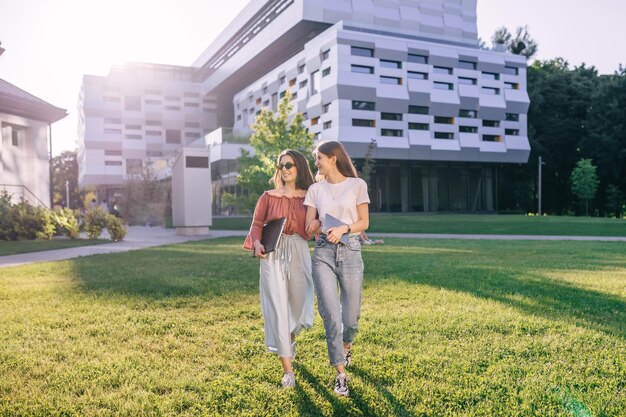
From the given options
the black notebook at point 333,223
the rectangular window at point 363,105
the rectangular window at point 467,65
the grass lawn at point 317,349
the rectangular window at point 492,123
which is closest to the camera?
the grass lawn at point 317,349

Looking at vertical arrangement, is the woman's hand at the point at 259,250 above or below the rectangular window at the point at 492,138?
below

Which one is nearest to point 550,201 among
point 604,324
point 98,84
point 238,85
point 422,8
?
point 422,8

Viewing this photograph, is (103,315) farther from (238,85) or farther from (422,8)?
(238,85)

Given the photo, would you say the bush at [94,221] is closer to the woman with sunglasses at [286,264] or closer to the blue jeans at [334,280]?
the woman with sunglasses at [286,264]

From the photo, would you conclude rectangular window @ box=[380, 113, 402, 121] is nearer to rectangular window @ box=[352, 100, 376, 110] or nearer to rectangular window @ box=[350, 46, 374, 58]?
rectangular window @ box=[352, 100, 376, 110]

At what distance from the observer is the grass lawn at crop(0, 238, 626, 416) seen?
378 centimetres

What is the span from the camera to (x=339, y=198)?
4.27m

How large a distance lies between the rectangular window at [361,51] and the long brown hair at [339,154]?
35923 millimetres

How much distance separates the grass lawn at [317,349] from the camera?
378 cm

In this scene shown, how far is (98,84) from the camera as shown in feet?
236

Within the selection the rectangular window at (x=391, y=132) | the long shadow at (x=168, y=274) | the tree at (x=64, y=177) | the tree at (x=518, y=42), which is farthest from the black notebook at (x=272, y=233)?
the tree at (x=64, y=177)

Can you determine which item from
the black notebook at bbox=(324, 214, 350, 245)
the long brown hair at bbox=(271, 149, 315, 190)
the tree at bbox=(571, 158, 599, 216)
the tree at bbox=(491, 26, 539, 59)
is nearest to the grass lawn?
the black notebook at bbox=(324, 214, 350, 245)

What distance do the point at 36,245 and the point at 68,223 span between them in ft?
10.2

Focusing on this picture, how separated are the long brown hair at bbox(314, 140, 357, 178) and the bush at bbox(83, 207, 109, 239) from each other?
1749 cm
